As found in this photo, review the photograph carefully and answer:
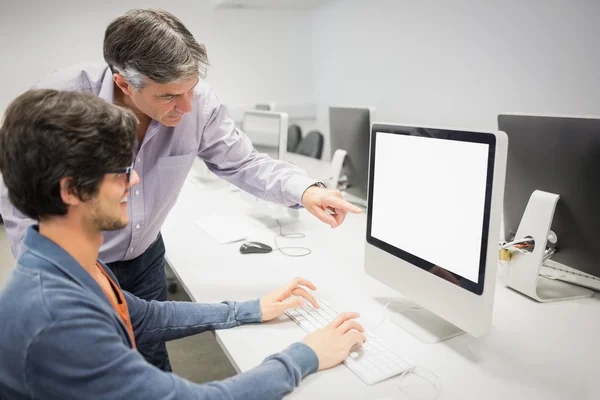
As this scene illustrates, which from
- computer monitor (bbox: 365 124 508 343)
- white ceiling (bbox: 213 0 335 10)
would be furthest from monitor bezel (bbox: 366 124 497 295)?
white ceiling (bbox: 213 0 335 10)

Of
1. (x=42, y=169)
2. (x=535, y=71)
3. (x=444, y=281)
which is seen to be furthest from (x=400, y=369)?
(x=535, y=71)

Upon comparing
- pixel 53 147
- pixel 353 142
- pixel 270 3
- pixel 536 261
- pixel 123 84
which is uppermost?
pixel 270 3

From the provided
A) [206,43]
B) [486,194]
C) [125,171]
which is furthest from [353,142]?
[206,43]

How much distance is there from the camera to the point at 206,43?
16.0ft

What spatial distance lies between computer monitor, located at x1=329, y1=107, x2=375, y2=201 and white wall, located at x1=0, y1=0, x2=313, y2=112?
7.48 ft

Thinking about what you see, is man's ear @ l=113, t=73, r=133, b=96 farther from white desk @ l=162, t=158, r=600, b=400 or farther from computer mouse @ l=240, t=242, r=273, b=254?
computer mouse @ l=240, t=242, r=273, b=254

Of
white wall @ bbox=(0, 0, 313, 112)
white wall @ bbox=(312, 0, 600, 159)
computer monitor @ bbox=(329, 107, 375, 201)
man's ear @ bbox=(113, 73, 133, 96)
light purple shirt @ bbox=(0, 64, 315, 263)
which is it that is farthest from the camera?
white wall @ bbox=(0, 0, 313, 112)

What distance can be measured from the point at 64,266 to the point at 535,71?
289 cm

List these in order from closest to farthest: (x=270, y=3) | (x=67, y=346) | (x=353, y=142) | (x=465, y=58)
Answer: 1. (x=67, y=346)
2. (x=353, y=142)
3. (x=465, y=58)
4. (x=270, y=3)

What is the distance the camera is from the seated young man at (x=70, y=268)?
2.17ft

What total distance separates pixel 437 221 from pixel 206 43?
4.41 meters

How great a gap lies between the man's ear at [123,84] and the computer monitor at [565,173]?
107cm

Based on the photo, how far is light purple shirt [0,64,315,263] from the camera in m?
1.30

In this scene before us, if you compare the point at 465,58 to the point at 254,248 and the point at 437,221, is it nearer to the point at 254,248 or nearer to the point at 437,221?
the point at 254,248
